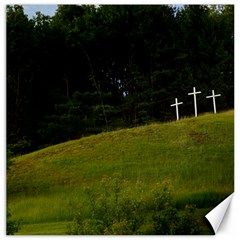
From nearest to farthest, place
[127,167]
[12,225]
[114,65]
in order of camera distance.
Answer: [12,225]
[127,167]
[114,65]

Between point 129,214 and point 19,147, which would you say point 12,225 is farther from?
point 129,214

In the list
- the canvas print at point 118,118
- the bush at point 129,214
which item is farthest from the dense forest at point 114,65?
the bush at point 129,214

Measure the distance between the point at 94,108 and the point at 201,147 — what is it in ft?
2.87

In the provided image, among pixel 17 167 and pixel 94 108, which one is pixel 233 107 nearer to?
pixel 94 108

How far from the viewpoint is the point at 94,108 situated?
571 cm

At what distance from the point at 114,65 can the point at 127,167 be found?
2.66 ft

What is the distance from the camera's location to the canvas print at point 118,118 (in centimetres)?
557

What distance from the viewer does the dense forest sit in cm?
567

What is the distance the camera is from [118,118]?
571 cm

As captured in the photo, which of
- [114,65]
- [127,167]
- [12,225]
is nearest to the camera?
[12,225]

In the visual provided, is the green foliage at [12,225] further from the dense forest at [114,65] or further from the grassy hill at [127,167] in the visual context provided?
the dense forest at [114,65]

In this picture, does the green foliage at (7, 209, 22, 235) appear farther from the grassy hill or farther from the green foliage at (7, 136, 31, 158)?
the green foliage at (7, 136, 31, 158)

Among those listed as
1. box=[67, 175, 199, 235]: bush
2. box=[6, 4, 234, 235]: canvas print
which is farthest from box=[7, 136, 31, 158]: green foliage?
box=[67, 175, 199, 235]: bush

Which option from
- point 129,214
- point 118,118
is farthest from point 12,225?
point 118,118
